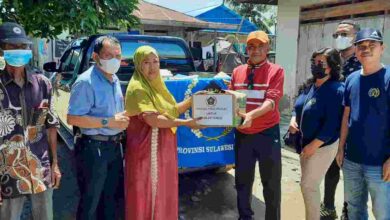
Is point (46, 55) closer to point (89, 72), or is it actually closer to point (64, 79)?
point (64, 79)

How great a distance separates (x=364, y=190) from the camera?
271 cm

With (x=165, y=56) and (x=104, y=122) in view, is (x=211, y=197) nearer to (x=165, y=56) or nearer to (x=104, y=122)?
(x=165, y=56)

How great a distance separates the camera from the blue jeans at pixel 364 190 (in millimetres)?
2533

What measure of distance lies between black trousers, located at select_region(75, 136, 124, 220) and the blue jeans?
173cm

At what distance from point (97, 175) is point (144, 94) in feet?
2.26

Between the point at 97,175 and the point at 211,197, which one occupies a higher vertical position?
the point at 97,175

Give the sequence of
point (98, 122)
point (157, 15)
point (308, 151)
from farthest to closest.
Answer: point (157, 15) < point (308, 151) < point (98, 122)

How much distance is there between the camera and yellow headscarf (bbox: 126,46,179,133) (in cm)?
255

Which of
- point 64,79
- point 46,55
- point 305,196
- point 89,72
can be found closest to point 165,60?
point 64,79

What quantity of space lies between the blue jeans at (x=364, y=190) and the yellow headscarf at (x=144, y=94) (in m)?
1.38

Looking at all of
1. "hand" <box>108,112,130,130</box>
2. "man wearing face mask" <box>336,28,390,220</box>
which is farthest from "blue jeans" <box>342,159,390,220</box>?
"hand" <box>108,112,130,130</box>

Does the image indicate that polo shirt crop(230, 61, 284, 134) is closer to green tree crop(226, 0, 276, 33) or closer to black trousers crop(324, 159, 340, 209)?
black trousers crop(324, 159, 340, 209)

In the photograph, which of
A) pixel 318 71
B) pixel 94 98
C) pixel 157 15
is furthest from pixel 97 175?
pixel 157 15

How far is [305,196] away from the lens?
122 inches
